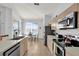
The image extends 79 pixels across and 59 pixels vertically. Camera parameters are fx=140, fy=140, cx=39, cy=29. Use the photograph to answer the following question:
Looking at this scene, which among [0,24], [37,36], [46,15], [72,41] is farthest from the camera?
[37,36]

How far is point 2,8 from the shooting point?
→ 27.5ft

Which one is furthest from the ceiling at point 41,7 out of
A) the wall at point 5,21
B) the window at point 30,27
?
the window at point 30,27

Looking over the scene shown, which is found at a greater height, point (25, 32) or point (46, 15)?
point (46, 15)

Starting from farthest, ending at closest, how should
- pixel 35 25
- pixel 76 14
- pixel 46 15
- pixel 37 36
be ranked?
1. pixel 35 25
2. pixel 37 36
3. pixel 46 15
4. pixel 76 14

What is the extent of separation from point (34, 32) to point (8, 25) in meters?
9.22

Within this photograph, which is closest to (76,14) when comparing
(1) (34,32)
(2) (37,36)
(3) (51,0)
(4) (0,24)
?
(3) (51,0)

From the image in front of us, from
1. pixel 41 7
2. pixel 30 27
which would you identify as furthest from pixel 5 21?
pixel 30 27

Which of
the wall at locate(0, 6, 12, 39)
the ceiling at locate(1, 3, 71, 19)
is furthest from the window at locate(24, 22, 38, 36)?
the wall at locate(0, 6, 12, 39)

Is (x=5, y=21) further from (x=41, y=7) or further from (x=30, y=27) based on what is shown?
(x=30, y=27)

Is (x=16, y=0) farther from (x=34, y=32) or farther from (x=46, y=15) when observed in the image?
(x=34, y=32)

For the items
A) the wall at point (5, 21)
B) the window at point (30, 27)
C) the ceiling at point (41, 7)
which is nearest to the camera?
the ceiling at point (41, 7)

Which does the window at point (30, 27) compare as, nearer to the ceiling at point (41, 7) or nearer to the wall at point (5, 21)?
the ceiling at point (41, 7)

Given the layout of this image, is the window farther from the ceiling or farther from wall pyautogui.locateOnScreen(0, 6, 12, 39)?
wall pyautogui.locateOnScreen(0, 6, 12, 39)

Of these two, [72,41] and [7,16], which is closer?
[72,41]
